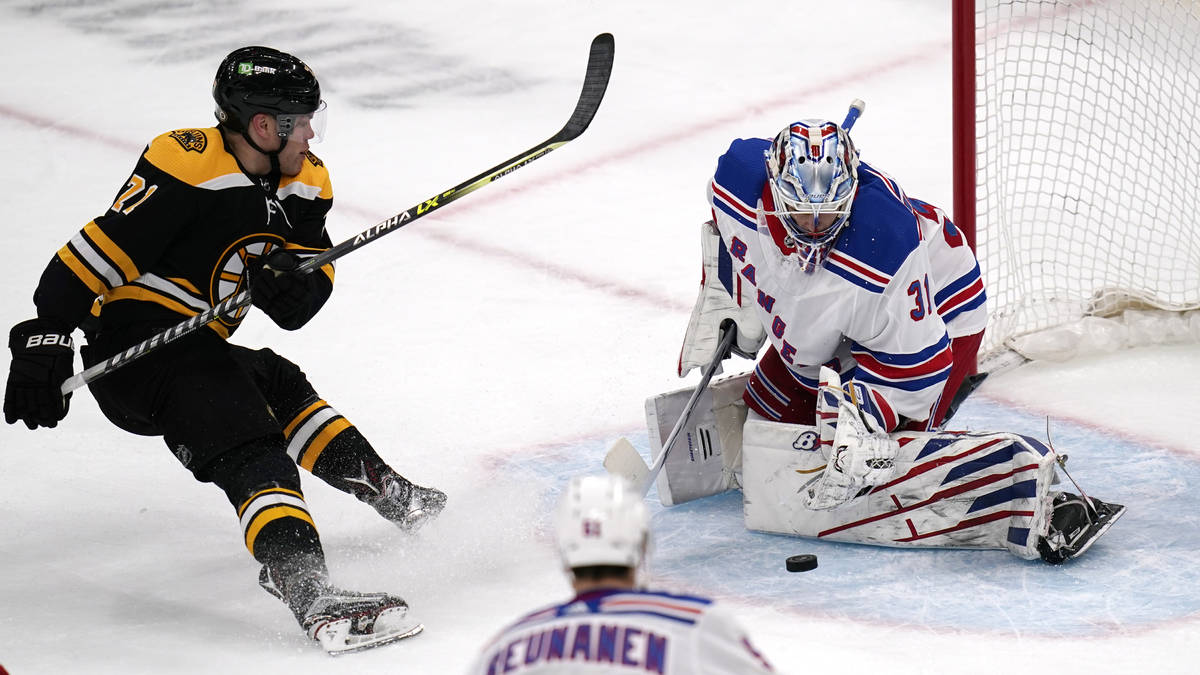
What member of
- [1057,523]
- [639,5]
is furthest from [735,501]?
[639,5]

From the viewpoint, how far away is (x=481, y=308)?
16.7 ft

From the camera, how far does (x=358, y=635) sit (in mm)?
3135

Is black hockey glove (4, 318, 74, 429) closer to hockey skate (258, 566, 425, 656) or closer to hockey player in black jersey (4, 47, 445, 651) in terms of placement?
hockey player in black jersey (4, 47, 445, 651)

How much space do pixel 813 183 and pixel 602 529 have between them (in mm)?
1619

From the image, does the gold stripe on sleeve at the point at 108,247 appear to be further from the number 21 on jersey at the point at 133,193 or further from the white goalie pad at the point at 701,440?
the white goalie pad at the point at 701,440

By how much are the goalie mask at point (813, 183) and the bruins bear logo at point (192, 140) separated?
1107 mm

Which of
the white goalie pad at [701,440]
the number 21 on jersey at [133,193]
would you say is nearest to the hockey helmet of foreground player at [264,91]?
the number 21 on jersey at [133,193]

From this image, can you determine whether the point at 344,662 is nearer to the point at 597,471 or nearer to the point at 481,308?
the point at 597,471

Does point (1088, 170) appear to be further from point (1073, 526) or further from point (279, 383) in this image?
point (279, 383)

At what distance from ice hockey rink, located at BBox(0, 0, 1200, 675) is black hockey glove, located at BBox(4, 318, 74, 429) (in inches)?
16.5

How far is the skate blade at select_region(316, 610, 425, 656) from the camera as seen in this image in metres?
3.12

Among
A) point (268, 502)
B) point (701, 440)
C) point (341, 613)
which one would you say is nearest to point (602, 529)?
point (341, 613)

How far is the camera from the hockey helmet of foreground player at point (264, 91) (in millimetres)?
3316

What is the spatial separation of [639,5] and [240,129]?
4.72 m
